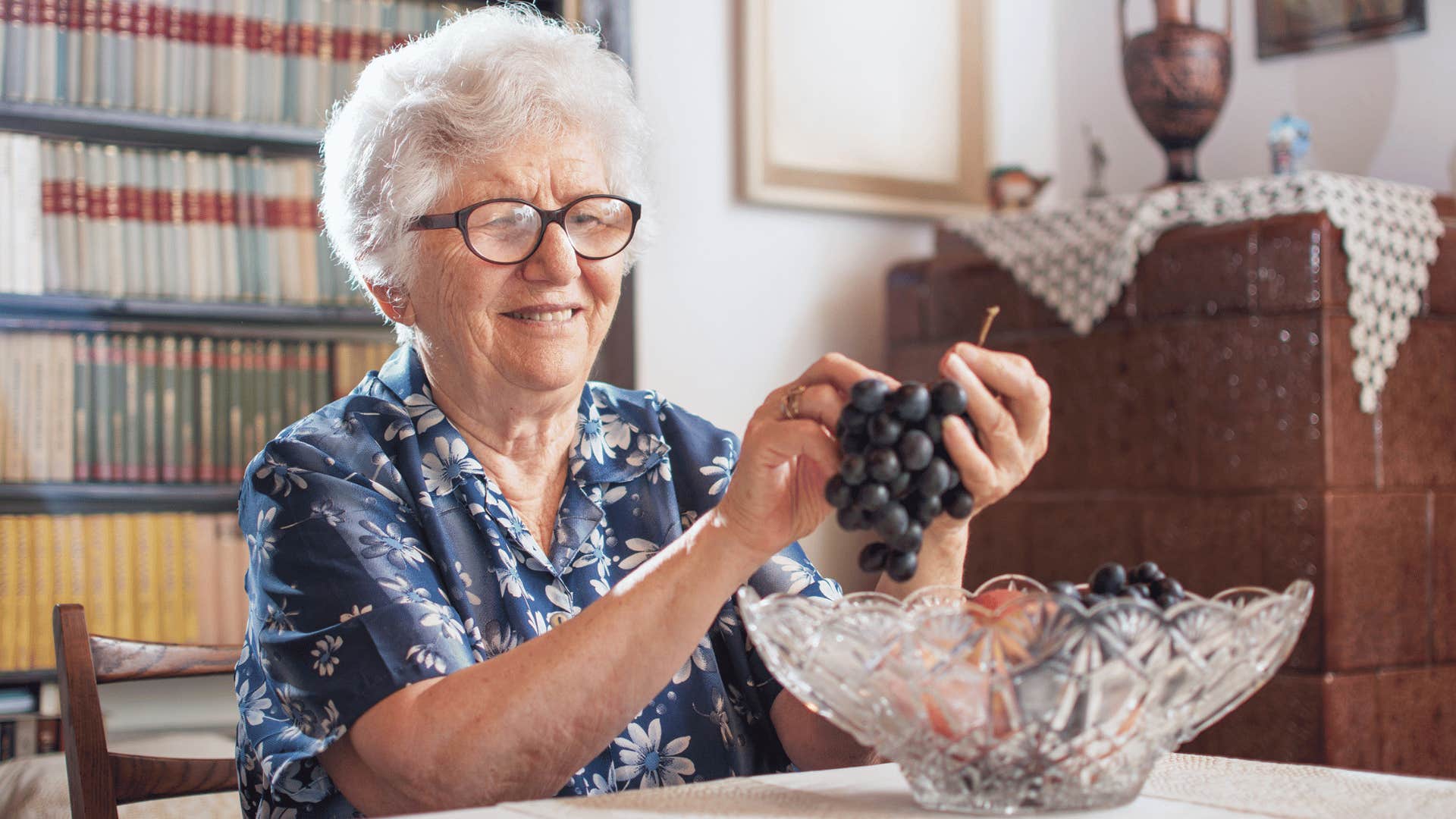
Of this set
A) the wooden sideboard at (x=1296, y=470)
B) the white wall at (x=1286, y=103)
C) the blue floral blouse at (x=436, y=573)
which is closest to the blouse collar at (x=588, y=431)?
the blue floral blouse at (x=436, y=573)

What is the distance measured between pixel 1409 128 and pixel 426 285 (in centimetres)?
198

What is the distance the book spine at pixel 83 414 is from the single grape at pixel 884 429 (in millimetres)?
1884

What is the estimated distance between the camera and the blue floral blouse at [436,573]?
104 centimetres

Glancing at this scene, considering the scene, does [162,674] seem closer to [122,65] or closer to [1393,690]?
[122,65]

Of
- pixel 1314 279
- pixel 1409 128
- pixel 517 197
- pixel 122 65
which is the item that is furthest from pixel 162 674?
pixel 1409 128

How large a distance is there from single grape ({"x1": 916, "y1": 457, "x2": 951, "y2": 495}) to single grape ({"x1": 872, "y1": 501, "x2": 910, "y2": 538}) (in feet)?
0.06

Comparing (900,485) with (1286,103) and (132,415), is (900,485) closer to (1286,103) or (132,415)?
(132,415)

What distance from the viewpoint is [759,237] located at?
9.05ft

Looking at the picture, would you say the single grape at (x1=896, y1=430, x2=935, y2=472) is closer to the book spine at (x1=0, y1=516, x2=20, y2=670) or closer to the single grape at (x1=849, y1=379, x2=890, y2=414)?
the single grape at (x1=849, y1=379, x2=890, y2=414)

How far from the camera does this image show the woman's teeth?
128 centimetres

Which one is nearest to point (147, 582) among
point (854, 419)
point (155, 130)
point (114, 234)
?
point (114, 234)

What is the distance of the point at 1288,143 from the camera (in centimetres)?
238

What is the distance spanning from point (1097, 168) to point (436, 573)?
2.02m

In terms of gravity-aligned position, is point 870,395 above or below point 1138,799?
above
